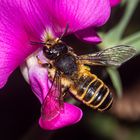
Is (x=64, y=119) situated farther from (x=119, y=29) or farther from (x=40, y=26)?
(x=119, y=29)

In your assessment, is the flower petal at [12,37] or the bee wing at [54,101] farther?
the bee wing at [54,101]

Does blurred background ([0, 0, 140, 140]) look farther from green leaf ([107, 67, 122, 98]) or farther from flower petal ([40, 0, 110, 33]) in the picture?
flower petal ([40, 0, 110, 33])

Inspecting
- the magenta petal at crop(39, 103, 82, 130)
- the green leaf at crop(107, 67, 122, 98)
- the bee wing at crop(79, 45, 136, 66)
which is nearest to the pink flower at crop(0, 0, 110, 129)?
the magenta petal at crop(39, 103, 82, 130)

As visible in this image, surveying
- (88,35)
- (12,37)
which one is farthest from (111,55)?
(12,37)

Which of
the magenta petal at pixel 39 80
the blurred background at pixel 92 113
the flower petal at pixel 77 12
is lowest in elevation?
the blurred background at pixel 92 113

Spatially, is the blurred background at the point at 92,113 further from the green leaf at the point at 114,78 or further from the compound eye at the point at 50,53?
the compound eye at the point at 50,53

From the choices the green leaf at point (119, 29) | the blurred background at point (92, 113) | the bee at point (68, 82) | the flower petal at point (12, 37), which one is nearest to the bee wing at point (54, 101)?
the bee at point (68, 82)

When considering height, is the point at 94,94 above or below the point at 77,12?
below
